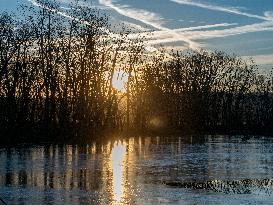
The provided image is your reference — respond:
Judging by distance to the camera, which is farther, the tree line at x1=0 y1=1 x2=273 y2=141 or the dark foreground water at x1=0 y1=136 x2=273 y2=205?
the tree line at x1=0 y1=1 x2=273 y2=141

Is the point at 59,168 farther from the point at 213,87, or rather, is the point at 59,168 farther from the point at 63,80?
the point at 213,87

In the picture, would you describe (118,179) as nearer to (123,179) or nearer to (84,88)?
(123,179)

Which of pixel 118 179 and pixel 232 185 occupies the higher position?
pixel 118 179

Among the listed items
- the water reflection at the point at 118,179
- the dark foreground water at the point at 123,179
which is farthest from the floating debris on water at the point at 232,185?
the water reflection at the point at 118,179

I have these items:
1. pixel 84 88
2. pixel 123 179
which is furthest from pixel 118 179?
pixel 84 88

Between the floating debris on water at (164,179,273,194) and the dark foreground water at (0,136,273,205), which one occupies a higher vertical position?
the dark foreground water at (0,136,273,205)

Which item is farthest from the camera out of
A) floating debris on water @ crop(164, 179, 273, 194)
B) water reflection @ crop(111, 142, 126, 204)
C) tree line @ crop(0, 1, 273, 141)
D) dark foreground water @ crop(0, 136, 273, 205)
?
tree line @ crop(0, 1, 273, 141)

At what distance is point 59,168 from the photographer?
2664 cm

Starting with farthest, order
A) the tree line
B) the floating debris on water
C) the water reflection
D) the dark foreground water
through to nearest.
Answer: the tree line → the floating debris on water → the water reflection → the dark foreground water

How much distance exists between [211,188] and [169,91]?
76431mm

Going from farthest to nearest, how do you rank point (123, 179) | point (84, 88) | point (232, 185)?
point (84, 88) → point (123, 179) → point (232, 185)

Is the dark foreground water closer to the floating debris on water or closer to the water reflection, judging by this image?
the water reflection

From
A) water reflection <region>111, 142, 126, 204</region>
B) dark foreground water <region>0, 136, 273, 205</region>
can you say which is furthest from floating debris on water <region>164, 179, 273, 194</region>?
water reflection <region>111, 142, 126, 204</region>

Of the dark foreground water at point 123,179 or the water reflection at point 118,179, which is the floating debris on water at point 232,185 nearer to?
the dark foreground water at point 123,179
